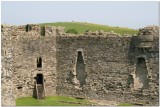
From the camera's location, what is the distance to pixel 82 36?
3778 cm

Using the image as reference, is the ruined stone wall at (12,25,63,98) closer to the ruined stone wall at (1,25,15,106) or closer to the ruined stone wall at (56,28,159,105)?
the ruined stone wall at (56,28,159,105)

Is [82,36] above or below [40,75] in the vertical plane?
above

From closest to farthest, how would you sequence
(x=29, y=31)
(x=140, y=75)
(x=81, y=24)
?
(x=140, y=75) → (x=29, y=31) → (x=81, y=24)

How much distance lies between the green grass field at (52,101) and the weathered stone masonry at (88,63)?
1.95 feet

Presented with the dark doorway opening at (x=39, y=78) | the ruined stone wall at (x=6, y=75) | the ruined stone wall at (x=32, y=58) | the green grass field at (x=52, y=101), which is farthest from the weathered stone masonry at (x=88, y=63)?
the ruined stone wall at (x=6, y=75)

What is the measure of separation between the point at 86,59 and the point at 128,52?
3812 millimetres

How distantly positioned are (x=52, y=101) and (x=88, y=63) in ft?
13.2

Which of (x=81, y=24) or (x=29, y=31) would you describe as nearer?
(x=29, y=31)

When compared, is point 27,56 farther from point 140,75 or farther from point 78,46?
point 140,75

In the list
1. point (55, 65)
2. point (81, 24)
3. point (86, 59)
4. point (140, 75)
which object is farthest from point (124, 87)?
point (81, 24)

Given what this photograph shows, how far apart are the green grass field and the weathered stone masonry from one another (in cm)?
59

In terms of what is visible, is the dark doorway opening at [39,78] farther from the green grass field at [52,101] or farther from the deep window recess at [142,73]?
the deep window recess at [142,73]

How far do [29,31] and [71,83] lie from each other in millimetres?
5311

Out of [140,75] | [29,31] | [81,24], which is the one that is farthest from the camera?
[81,24]
